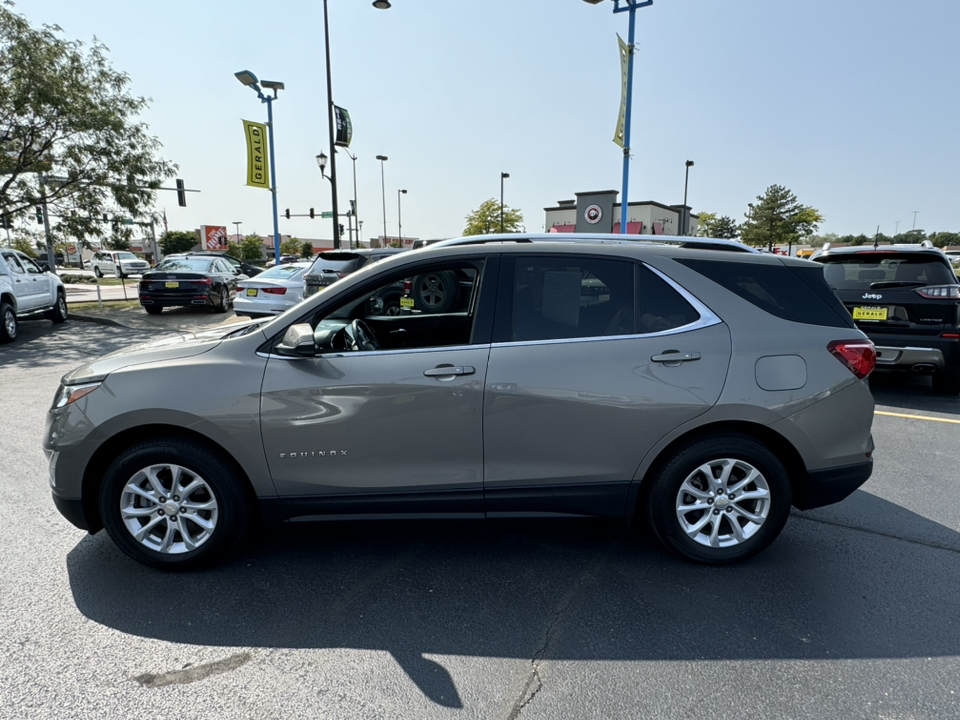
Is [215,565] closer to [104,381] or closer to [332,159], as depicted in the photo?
[104,381]

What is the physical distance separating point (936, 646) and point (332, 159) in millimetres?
21593

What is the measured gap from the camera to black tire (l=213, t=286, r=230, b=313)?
16.1 meters

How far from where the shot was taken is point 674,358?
306cm

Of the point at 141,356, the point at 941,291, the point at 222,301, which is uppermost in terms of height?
the point at 941,291

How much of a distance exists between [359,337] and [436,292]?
132cm

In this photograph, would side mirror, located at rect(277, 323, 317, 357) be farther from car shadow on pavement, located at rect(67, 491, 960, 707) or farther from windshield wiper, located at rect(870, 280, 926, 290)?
windshield wiper, located at rect(870, 280, 926, 290)

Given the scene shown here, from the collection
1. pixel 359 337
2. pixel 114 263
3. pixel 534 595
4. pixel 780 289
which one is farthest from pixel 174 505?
pixel 114 263

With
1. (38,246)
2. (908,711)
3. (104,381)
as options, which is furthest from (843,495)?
(38,246)

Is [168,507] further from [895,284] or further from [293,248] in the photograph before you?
[293,248]

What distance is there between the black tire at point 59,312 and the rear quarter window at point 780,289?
52.2 feet

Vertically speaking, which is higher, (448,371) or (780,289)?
(780,289)

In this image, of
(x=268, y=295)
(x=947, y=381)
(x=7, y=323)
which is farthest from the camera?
(x=268, y=295)

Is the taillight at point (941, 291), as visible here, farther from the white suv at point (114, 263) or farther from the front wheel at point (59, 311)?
the white suv at point (114, 263)

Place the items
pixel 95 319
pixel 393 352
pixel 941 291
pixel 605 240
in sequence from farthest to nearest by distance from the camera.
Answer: pixel 95 319 < pixel 941 291 < pixel 605 240 < pixel 393 352
